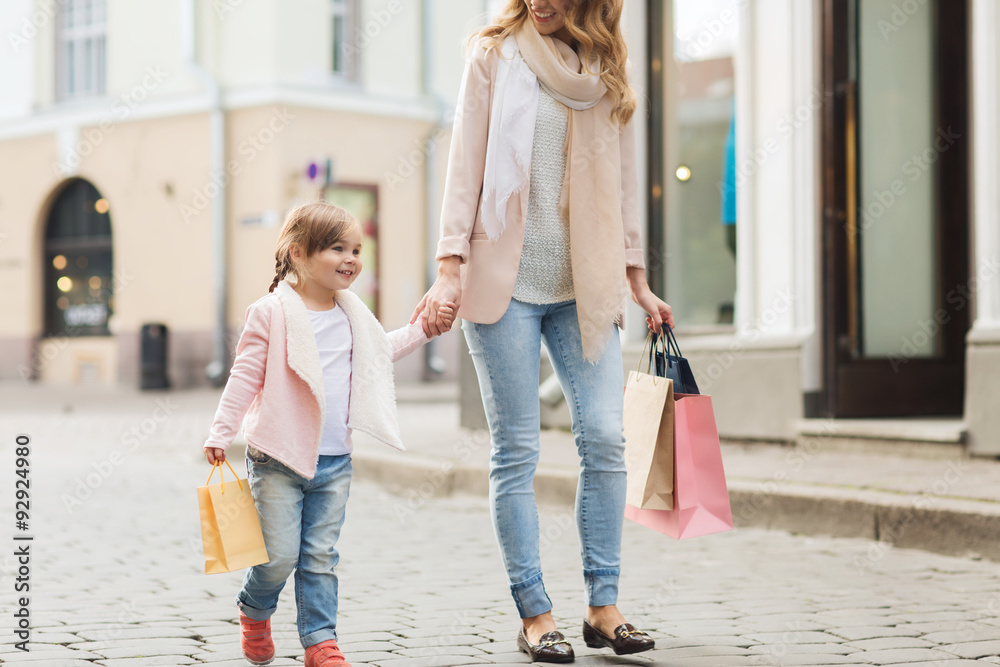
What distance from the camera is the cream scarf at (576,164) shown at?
3.16 metres

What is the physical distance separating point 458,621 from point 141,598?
1.17m

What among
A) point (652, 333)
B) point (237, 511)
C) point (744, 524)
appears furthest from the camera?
point (744, 524)

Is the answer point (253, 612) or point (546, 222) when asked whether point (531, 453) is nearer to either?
point (546, 222)

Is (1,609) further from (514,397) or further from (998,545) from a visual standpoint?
(998,545)

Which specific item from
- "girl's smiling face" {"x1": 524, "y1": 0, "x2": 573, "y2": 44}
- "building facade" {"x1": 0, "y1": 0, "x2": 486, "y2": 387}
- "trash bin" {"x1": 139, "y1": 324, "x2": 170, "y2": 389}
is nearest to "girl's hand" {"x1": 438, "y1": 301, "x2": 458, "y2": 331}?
"girl's smiling face" {"x1": 524, "y1": 0, "x2": 573, "y2": 44}

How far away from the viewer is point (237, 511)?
2871 millimetres

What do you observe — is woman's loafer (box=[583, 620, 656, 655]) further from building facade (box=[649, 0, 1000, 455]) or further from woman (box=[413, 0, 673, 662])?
building facade (box=[649, 0, 1000, 455])

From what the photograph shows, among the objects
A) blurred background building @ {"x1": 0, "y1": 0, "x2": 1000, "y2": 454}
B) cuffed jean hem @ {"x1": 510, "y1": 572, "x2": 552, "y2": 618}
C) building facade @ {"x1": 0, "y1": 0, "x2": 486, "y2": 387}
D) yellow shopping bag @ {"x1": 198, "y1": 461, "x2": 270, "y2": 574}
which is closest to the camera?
yellow shopping bag @ {"x1": 198, "y1": 461, "x2": 270, "y2": 574}

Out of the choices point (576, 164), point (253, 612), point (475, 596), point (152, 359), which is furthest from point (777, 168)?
point (152, 359)

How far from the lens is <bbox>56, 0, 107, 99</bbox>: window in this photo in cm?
1997

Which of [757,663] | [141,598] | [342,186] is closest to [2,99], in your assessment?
[342,186]

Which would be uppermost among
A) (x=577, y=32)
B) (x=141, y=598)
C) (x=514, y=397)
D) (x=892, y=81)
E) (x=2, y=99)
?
(x=2, y=99)

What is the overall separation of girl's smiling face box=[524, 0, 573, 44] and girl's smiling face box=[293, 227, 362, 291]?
75 centimetres

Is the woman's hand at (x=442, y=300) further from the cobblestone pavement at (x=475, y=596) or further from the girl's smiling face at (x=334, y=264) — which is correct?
the cobblestone pavement at (x=475, y=596)
